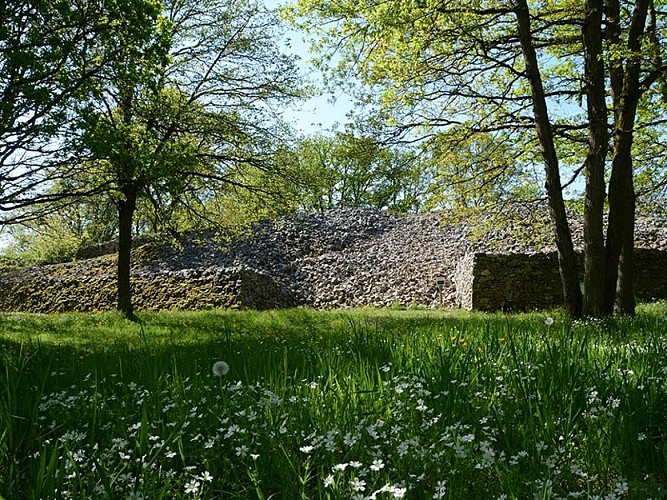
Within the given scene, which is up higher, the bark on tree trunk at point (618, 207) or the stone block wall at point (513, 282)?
the bark on tree trunk at point (618, 207)

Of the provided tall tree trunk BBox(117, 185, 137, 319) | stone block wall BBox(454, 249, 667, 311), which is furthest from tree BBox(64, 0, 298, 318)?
stone block wall BBox(454, 249, 667, 311)

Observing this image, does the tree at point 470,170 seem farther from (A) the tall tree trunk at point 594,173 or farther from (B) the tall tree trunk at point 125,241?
(B) the tall tree trunk at point 125,241

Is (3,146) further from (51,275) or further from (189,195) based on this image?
(51,275)

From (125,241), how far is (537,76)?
1166 centimetres

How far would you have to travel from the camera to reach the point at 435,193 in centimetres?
1054

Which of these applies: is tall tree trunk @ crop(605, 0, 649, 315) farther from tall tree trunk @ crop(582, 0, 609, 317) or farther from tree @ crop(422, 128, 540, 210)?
tree @ crop(422, 128, 540, 210)

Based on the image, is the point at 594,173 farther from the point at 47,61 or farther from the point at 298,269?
the point at 298,269

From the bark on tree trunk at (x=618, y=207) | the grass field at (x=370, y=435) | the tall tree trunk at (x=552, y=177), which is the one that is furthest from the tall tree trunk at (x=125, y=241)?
the bark on tree trunk at (x=618, y=207)

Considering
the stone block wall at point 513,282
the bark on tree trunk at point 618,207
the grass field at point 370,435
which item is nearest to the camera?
the grass field at point 370,435

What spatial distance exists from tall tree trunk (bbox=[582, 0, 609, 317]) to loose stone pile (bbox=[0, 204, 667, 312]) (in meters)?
7.18

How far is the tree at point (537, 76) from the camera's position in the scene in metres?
8.17

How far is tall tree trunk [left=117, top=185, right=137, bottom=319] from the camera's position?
1430 centimetres

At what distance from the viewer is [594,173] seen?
8.16 metres

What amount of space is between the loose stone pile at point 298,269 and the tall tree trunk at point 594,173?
23.6ft
